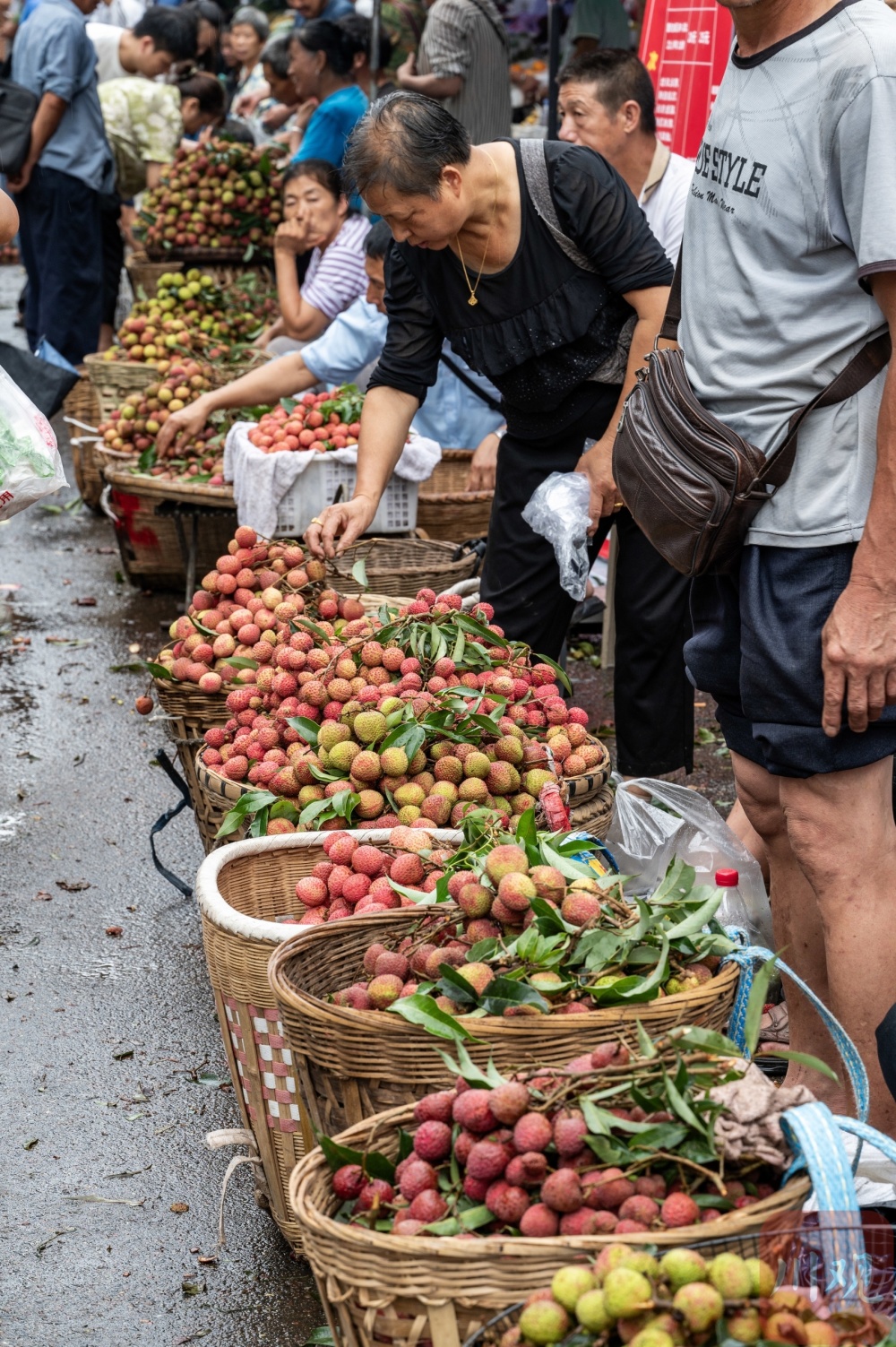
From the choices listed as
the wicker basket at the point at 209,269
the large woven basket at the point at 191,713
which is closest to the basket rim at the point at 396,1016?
the large woven basket at the point at 191,713

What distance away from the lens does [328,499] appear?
16.5 ft

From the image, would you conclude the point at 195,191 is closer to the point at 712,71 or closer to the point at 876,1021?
the point at 712,71

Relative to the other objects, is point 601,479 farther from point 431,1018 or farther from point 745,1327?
point 745,1327

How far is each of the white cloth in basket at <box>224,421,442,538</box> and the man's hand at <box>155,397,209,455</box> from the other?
531 millimetres

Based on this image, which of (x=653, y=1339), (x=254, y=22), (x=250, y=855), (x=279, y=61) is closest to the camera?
(x=653, y=1339)

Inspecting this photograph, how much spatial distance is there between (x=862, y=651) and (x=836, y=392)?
0.38 m

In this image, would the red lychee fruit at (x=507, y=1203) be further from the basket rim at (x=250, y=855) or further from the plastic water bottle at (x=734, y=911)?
the plastic water bottle at (x=734, y=911)

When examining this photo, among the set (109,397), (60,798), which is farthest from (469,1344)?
(109,397)

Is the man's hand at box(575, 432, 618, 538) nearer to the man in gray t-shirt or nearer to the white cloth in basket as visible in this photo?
the man in gray t-shirt

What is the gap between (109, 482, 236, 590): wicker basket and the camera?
226 inches

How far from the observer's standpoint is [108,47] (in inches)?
389

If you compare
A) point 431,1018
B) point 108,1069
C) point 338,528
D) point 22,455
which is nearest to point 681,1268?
point 431,1018

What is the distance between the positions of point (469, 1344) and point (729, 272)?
1530mm

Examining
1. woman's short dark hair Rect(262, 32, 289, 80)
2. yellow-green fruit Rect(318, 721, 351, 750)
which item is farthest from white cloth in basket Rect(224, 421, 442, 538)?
woman's short dark hair Rect(262, 32, 289, 80)
